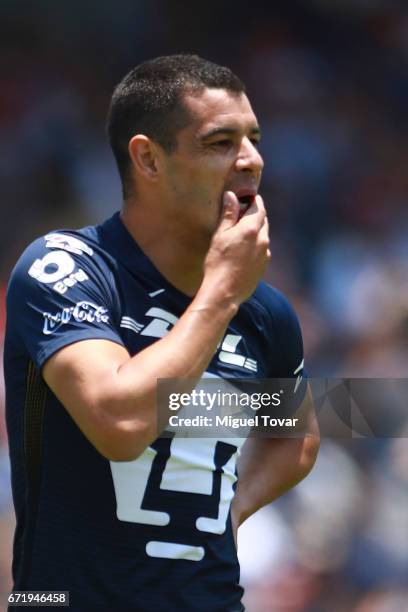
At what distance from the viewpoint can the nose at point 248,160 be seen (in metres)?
3.00

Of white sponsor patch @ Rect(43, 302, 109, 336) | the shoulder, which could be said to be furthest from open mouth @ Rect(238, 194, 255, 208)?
white sponsor patch @ Rect(43, 302, 109, 336)

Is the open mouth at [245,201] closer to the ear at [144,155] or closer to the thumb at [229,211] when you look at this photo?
the thumb at [229,211]

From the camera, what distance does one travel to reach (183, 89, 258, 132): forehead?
3.05m

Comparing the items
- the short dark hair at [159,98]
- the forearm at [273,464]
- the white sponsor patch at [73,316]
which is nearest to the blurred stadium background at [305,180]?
the forearm at [273,464]

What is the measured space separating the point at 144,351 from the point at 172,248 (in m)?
0.64

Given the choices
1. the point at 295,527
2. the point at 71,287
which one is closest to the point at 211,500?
the point at 71,287

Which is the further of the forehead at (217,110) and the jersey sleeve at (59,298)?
the forehead at (217,110)

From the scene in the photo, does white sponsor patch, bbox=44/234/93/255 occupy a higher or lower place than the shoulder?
higher

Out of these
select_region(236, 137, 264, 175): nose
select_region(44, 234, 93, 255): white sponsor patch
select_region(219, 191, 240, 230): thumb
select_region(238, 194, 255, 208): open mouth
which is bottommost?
select_region(44, 234, 93, 255): white sponsor patch

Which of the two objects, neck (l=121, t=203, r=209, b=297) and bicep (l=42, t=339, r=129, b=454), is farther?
neck (l=121, t=203, r=209, b=297)

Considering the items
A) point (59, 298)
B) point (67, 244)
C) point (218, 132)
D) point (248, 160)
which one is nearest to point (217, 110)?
point (218, 132)

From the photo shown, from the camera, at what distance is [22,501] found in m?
2.89

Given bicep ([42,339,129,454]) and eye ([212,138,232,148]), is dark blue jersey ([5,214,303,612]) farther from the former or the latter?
eye ([212,138,232,148])

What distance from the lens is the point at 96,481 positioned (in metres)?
2.79
